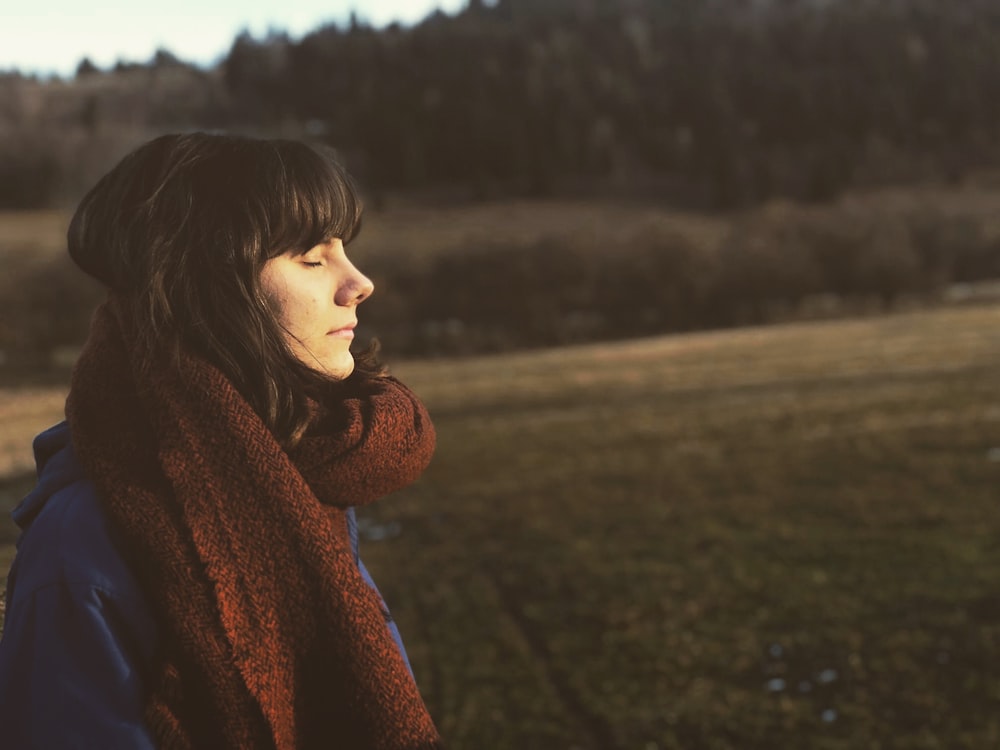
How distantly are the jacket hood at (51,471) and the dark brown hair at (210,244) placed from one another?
9.1 inches

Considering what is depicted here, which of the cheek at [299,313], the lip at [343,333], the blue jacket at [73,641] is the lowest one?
the blue jacket at [73,641]

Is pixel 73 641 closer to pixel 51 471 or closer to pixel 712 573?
pixel 51 471


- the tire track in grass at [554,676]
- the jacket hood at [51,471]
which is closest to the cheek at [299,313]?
the jacket hood at [51,471]

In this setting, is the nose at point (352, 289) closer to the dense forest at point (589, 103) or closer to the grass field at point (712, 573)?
the grass field at point (712, 573)

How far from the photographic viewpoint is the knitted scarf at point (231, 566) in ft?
5.73

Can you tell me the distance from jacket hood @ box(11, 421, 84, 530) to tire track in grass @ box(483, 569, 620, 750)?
5.33 metres

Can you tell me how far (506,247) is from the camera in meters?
60.4

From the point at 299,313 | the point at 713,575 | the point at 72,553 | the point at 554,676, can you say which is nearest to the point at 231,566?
the point at 72,553

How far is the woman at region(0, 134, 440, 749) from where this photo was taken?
1.70 meters

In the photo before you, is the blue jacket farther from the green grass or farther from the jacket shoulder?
the green grass

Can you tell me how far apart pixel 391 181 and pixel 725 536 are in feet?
337

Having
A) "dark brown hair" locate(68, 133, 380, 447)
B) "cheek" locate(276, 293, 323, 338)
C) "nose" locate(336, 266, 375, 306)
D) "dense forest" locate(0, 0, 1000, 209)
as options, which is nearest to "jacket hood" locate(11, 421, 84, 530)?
"dark brown hair" locate(68, 133, 380, 447)

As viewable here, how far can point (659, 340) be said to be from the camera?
1674 inches

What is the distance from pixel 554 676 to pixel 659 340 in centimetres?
3560
